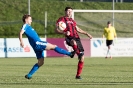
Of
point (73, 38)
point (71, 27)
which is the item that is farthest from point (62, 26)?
point (73, 38)

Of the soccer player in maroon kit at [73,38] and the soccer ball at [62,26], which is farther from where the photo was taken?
the soccer ball at [62,26]

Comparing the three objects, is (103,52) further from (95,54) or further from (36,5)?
(36,5)

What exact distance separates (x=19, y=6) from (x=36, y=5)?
8.17 feet

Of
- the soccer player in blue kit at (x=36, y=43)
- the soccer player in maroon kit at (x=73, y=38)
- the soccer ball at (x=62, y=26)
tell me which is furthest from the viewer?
the soccer ball at (x=62, y=26)

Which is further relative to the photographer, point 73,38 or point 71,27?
point 71,27

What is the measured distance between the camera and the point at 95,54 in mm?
33469

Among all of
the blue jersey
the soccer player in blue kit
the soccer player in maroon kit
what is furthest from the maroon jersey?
the blue jersey

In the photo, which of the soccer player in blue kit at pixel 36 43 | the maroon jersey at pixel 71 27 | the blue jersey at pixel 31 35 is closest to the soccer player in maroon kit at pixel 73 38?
the maroon jersey at pixel 71 27

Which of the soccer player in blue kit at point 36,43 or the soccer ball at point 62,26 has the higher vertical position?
the soccer ball at point 62,26

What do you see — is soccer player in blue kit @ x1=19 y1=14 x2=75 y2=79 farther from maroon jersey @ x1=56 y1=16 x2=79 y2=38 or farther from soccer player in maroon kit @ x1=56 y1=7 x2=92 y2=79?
maroon jersey @ x1=56 y1=16 x2=79 y2=38

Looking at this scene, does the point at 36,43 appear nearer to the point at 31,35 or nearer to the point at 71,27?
the point at 31,35

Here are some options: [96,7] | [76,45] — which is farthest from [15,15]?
[76,45]

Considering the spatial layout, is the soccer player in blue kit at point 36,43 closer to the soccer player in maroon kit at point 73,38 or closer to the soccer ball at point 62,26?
the soccer player in maroon kit at point 73,38

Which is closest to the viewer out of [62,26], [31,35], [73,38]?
[31,35]
